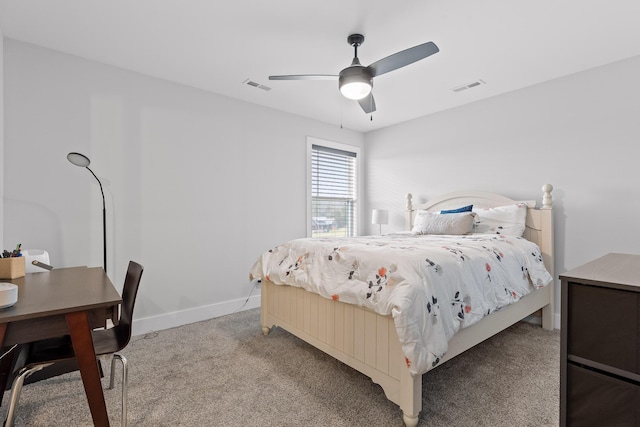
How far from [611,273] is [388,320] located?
981 mm

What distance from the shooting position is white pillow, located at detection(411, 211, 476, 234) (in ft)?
10.3

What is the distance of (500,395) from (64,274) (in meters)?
2.75

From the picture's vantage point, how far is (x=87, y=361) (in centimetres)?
133

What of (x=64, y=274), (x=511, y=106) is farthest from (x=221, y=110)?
(x=511, y=106)

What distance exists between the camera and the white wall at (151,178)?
2.48m

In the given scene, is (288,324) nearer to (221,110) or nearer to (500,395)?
(500,395)

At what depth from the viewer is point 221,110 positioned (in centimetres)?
347

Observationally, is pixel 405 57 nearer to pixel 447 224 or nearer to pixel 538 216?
pixel 447 224

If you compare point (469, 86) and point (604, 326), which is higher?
point (469, 86)

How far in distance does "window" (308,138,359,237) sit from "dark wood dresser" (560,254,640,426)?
3414 millimetres

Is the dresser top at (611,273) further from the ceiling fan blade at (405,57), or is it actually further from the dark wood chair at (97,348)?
the dark wood chair at (97,348)

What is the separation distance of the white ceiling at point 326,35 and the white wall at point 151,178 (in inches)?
10.5

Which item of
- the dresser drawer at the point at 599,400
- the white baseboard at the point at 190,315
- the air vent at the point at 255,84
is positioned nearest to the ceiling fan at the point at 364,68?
the air vent at the point at 255,84

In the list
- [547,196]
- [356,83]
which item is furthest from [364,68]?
[547,196]
